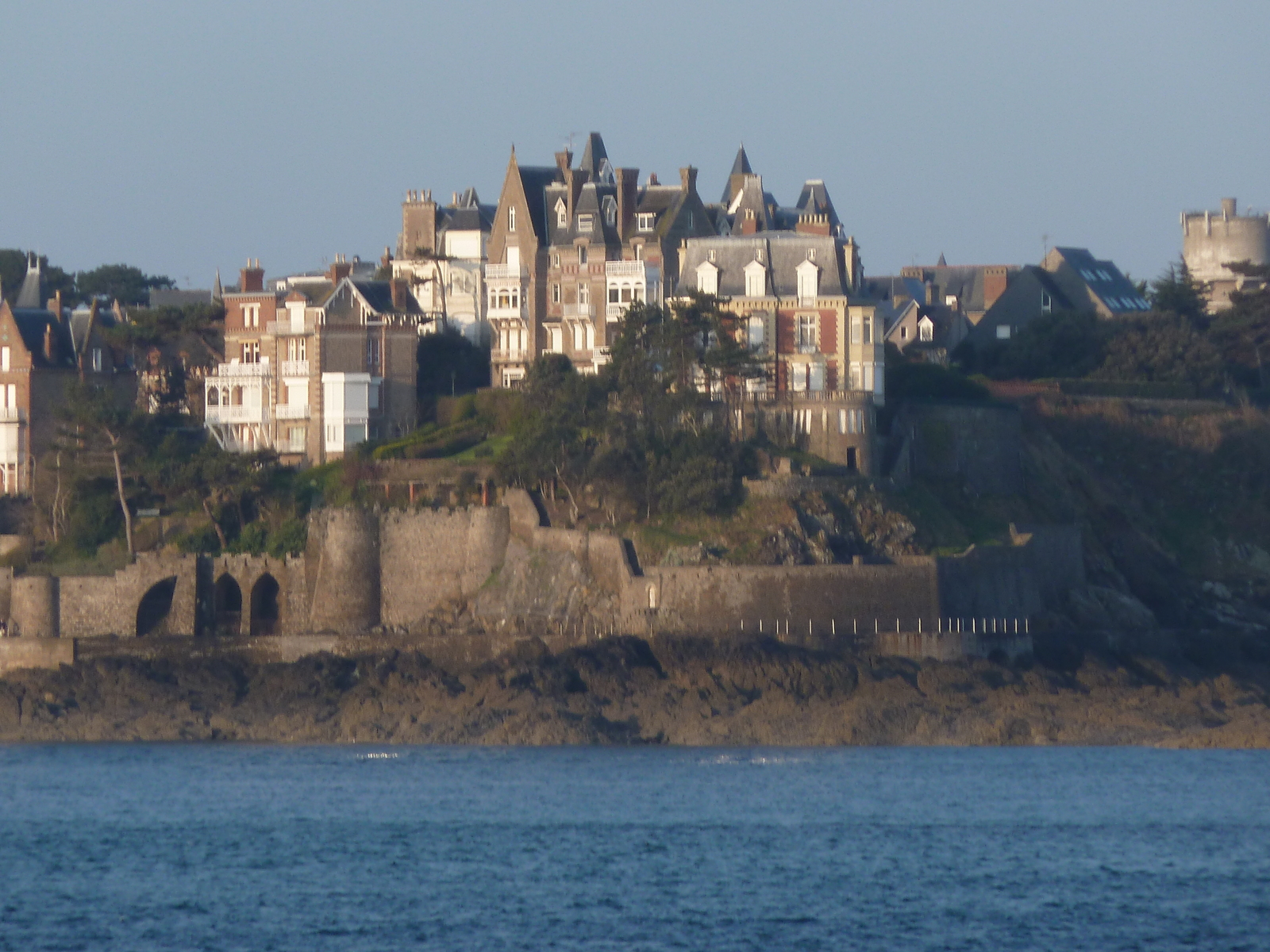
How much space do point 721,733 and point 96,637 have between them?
14721 mm

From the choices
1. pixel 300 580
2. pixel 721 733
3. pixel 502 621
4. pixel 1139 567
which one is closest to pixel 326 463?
pixel 300 580

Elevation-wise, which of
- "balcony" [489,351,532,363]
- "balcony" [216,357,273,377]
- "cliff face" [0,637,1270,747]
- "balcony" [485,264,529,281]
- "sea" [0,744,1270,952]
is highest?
"balcony" [485,264,529,281]

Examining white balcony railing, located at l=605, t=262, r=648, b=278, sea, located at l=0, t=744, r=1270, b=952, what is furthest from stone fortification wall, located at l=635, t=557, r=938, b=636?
white balcony railing, located at l=605, t=262, r=648, b=278

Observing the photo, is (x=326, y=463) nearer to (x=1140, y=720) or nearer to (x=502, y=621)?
(x=502, y=621)

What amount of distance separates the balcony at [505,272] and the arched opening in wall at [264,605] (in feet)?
41.4

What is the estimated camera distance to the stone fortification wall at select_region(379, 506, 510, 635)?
5744 cm

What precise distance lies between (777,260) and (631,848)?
76.5ft

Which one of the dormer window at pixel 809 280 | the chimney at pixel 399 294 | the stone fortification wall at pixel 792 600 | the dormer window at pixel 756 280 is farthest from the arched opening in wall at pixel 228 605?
the dormer window at pixel 809 280

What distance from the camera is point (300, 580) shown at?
5853cm

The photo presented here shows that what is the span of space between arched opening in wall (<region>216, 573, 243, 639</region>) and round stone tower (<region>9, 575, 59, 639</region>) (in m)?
3.51

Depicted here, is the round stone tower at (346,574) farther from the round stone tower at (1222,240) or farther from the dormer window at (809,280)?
the round stone tower at (1222,240)

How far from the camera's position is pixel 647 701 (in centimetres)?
5138

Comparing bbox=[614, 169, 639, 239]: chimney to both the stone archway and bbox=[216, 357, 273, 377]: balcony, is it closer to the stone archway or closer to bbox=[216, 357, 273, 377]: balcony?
bbox=[216, 357, 273, 377]: balcony

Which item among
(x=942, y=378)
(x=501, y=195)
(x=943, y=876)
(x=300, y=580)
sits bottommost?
(x=943, y=876)
